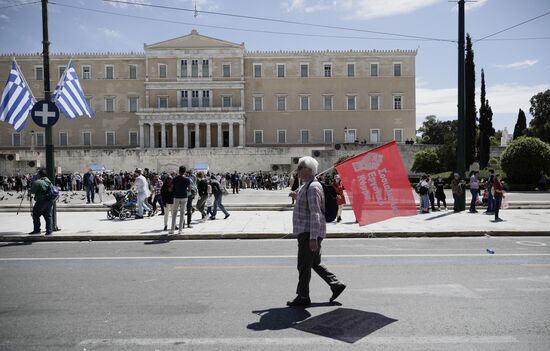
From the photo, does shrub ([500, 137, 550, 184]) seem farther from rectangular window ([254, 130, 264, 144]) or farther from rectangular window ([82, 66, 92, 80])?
rectangular window ([82, 66, 92, 80])

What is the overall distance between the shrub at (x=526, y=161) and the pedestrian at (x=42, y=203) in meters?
27.5

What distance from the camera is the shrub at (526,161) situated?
95.2 ft

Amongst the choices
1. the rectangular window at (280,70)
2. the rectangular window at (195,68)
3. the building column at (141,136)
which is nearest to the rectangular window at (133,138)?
the building column at (141,136)

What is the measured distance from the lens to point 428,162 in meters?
38.9

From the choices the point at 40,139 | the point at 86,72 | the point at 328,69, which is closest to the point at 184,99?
the point at 86,72

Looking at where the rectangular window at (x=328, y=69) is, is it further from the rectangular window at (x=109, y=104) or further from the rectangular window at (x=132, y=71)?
the rectangular window at (x=109, y=104)

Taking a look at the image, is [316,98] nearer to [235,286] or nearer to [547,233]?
[547,233]

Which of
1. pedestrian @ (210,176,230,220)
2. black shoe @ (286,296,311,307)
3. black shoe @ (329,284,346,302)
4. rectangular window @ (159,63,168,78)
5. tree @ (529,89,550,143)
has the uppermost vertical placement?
rectangular window @ (159,63,168,78)

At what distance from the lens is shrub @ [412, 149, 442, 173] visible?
38688 millimetres

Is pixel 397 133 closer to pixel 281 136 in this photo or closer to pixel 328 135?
pixel 328 135

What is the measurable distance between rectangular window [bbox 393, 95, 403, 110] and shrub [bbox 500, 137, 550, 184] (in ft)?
102

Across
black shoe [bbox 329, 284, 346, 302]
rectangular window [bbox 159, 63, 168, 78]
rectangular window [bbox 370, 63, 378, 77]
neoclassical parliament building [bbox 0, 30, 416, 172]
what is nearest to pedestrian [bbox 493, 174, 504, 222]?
black shoe [bbox 329, 284, 346, 302]

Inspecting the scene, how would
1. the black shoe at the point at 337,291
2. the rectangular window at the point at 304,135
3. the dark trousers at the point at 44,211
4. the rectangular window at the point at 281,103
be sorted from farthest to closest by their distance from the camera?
the rectangular window at the point at 304,135 < the rectangular window at the point at 281,103 < the dark trousers at the point at 44,211 < the black shoe at the point at 337,291

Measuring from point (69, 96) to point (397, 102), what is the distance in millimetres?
52198
